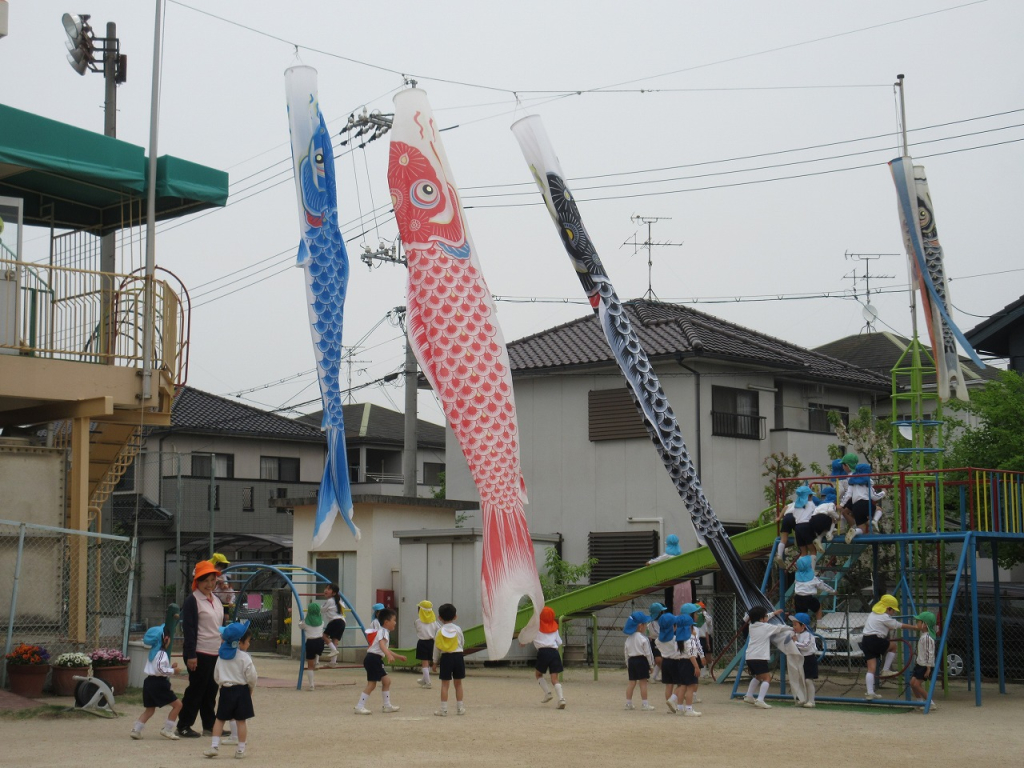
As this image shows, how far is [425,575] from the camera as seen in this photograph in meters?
22.7

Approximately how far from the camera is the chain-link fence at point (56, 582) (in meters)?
14.6

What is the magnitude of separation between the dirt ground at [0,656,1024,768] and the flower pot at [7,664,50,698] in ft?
3.42

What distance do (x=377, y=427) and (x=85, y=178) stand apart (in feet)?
92.2

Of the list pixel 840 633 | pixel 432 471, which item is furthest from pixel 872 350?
pixel 840 633

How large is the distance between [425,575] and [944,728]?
11.9 meters

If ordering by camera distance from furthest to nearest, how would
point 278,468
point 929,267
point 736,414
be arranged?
point 278,468 < point 736,414 < point 929,267

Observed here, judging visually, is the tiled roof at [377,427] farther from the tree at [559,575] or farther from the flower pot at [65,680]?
the flower pot at [65,680]

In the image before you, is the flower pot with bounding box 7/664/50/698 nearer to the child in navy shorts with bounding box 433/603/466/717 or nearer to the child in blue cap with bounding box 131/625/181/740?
the child in blue cap with bounding box 131/625/181/740

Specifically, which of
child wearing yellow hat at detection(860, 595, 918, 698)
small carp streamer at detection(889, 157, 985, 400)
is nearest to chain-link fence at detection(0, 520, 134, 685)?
child wearing yellow hat at detection(860, 595, 918, 698)

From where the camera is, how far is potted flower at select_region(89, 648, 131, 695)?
13.9m

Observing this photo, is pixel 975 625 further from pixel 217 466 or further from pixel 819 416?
pixel 217 466

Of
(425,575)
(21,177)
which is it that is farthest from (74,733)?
(425,575)

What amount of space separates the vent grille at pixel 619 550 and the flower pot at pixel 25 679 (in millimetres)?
13145

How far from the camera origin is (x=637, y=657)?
1434 centimetres
